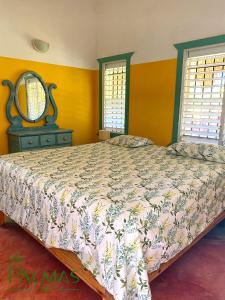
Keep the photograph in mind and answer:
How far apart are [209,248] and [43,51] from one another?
352 cm

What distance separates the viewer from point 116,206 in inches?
51.9

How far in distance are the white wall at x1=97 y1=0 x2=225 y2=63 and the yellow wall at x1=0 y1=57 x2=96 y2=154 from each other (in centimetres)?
69

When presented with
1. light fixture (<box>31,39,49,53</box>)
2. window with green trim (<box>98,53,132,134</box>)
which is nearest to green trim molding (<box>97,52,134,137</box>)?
window with green trim (<box>98,53,132,134</box>)

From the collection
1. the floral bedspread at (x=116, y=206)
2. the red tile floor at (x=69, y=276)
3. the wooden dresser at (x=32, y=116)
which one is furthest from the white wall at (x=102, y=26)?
the red tile floor at (x=69, y=276)

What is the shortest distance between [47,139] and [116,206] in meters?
2.51

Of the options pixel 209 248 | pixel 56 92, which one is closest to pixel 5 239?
pixel 209 248

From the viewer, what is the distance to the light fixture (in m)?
3.45

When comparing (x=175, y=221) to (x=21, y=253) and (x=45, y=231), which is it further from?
(x=21, y=253)

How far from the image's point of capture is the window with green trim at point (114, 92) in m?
3.86

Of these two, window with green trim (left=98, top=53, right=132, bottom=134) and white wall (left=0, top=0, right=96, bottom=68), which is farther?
window with green trim (left=98, top=53, right=132, bottom=134)

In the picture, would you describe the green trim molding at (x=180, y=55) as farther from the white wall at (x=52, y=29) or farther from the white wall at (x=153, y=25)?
the white wall at (x=52, y=29)

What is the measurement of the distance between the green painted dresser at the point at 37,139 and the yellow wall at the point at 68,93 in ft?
0.77

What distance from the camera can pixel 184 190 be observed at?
1.63m

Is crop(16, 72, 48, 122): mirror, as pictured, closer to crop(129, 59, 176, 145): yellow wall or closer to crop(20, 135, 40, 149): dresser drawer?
crop(20, 135, 40, 149): dresser drawer
